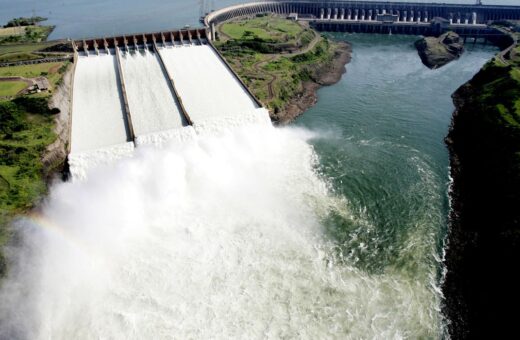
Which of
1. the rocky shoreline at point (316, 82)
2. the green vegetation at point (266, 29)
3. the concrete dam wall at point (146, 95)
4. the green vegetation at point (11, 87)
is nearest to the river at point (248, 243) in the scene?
the concrete dam wall at point (146, 95)

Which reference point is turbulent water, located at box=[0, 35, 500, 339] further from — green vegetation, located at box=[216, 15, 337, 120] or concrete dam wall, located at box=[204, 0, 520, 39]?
concrete dam wall, located at box=[204, 0, 520, 39]

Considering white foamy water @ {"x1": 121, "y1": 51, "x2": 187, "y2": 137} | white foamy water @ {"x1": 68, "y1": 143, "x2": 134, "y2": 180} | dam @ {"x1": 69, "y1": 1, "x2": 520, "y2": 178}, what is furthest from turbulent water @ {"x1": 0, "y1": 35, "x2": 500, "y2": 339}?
white foamy water @ {"x1": 121, "y1": 51, "x2": 187, "y2": 137}

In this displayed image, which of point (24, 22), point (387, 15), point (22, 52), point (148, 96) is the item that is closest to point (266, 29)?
point (387, 15)

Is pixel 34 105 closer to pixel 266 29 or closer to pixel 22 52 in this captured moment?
pixel 22 52

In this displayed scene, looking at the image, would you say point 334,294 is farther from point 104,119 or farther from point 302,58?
point 302,58

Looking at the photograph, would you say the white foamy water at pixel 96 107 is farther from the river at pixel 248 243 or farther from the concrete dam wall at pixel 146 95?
the river at pixel 248 243

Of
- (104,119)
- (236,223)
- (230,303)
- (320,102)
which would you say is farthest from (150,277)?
(320,102)
